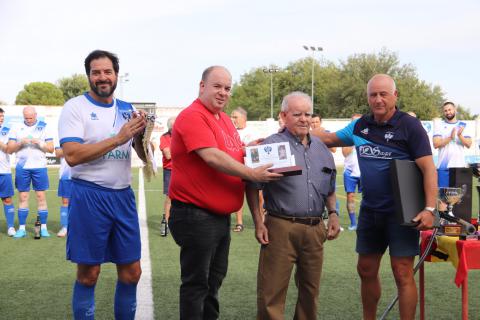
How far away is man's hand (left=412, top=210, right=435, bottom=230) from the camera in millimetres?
3951

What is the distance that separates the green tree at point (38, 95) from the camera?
95088mm

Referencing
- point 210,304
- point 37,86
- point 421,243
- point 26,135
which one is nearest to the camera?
point 210,304

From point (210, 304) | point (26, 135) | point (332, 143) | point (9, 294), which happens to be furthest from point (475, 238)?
point (26, 135)

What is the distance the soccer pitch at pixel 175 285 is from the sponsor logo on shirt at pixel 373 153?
1549mm

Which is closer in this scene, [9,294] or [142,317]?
[142,317]

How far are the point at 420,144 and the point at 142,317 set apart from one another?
8.81ft

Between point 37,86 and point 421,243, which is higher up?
point 37,86

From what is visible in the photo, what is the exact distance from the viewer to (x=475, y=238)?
419 centimetres

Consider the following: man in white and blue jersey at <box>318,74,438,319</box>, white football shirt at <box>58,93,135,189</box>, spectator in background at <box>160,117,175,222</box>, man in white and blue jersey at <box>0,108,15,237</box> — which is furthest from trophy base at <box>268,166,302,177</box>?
man in white and blue jersey at <box>0,108,15,237</box>

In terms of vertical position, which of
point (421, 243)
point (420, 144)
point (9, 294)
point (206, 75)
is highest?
point (206, 75)

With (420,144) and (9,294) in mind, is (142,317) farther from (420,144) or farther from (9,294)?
(420,144)

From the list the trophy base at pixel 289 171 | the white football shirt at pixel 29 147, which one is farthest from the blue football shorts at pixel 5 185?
the trophy base at pixel 289 171

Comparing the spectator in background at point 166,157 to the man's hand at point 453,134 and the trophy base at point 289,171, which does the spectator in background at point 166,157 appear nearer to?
the man's hand at point 453,134

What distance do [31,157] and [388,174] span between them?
263 inches
